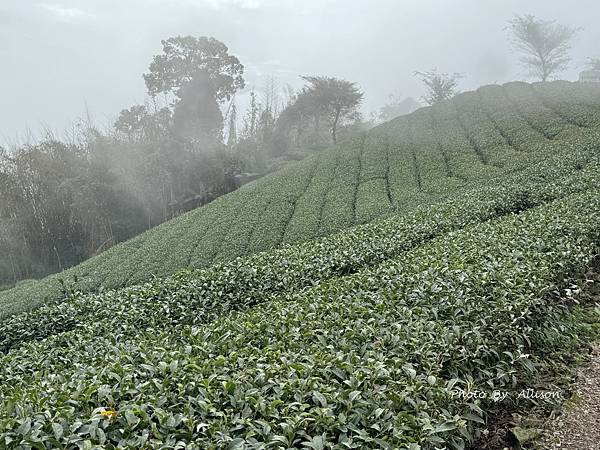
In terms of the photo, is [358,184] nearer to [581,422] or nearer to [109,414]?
[581,422]

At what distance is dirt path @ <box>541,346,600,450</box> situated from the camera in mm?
2873

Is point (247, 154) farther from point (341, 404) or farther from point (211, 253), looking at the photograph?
point (341, 404)

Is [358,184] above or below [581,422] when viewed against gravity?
above

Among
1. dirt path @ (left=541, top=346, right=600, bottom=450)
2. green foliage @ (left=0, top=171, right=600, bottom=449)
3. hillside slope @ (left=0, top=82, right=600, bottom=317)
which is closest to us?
green foliage @ (left=0, top=171, right=600, bottom=449)

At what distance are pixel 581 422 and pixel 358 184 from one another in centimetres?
1663

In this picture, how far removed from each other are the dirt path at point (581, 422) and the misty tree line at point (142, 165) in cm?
2371

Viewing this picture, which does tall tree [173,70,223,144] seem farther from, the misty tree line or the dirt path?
the dirt path

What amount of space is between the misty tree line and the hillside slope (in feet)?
22.0

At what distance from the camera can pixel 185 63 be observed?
106 feet

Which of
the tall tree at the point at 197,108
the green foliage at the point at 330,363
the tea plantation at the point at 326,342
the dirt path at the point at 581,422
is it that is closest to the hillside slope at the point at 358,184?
the tea plantation at the point at 326,342

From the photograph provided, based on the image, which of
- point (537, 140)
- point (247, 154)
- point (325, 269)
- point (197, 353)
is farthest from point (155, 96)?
point (197, 353)

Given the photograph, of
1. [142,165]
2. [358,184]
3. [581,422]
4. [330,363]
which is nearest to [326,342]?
[330,363]

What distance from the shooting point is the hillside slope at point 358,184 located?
51.7 feet

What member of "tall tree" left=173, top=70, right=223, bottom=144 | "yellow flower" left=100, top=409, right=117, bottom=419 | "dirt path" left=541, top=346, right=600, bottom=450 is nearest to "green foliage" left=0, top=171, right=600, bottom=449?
"yellow flower" left=100, top=409, right=117, bottom=419
